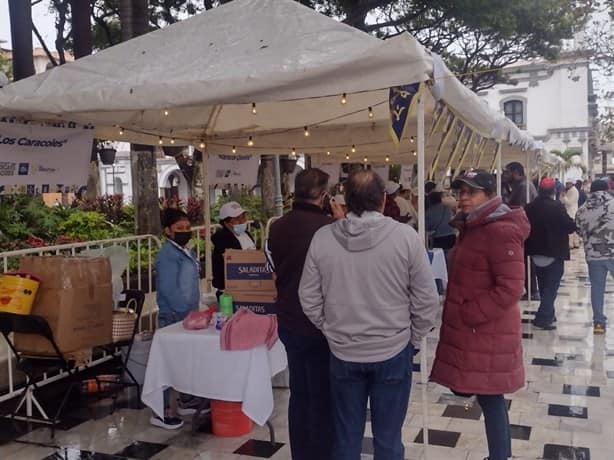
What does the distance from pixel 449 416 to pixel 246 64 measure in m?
2.97

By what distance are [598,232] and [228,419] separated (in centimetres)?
470

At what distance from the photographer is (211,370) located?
13.9 ft

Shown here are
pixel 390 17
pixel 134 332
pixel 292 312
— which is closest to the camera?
pixel 292 312

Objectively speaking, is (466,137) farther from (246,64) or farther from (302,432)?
(302,432)

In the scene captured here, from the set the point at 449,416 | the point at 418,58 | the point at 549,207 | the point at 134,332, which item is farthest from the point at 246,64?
the point at 549,207

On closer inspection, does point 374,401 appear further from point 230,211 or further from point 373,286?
point 230,211

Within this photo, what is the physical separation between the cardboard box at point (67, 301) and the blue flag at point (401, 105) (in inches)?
95.4

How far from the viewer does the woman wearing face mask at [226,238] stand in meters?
5.76

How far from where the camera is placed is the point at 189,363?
431 cm

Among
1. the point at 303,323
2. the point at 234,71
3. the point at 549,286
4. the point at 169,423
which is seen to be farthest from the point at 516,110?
the point at 303,323

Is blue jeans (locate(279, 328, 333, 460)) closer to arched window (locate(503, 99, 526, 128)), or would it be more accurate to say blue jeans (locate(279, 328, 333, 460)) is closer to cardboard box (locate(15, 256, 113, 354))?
cardboard box (locate(15, 256, 113, 354))

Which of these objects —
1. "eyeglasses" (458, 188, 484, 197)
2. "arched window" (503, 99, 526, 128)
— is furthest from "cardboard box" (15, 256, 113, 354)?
"arched window" (503, 99, 526, 128)

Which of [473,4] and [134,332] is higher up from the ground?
[473,4]

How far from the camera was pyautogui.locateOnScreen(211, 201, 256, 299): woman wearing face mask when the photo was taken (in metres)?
5.76
